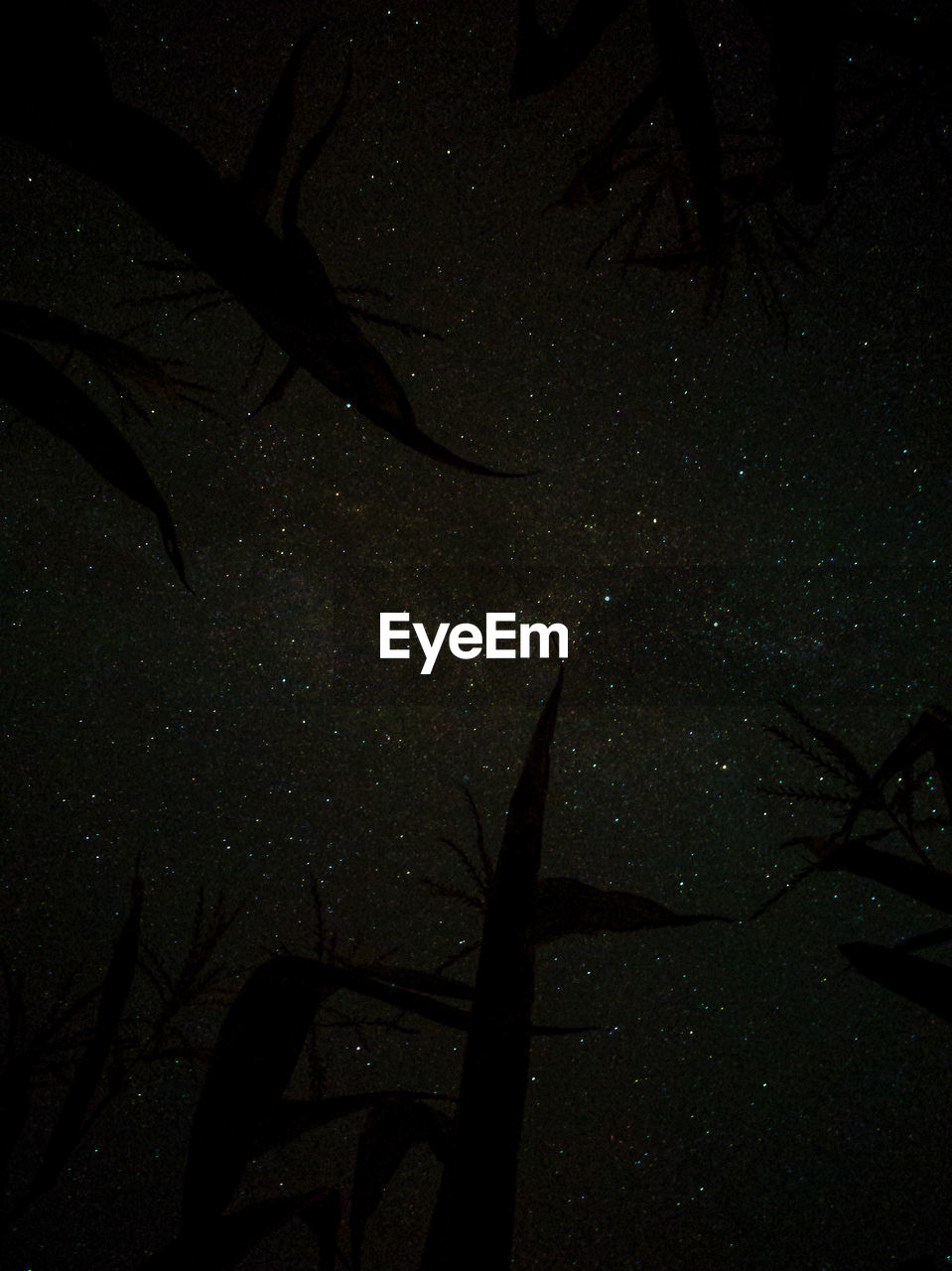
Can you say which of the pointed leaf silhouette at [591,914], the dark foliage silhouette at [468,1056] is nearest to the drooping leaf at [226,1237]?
the dark foliage silhouette at [468,1056]

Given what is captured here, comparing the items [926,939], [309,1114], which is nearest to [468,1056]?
[309,1114]

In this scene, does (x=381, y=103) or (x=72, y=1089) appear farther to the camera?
(x=381, y=103)

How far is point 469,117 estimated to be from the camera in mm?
858

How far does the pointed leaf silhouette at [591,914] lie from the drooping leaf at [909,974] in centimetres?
7

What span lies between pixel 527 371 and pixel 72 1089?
2.47ft

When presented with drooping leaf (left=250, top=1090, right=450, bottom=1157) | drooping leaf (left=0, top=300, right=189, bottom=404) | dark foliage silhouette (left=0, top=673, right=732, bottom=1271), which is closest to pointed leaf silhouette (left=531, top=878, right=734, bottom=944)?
dark foliage silhouette (left=0, top=673, right=732, bottom=1271)

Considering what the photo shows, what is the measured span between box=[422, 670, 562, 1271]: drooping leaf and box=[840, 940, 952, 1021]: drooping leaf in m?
0.14

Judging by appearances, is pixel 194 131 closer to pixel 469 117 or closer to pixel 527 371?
pixel 469 117

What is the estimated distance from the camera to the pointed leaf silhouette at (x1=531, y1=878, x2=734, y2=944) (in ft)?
1.03

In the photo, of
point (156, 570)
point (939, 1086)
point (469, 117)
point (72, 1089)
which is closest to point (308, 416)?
point (156, 570)

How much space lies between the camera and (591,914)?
1.04 ft

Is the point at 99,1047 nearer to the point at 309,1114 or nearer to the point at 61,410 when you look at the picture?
the point at 309,1114

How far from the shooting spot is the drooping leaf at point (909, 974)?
0.32m

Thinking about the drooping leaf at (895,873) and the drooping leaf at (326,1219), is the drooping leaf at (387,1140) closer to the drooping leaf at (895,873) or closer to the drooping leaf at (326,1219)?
the drooping leaf at (326,1219)
